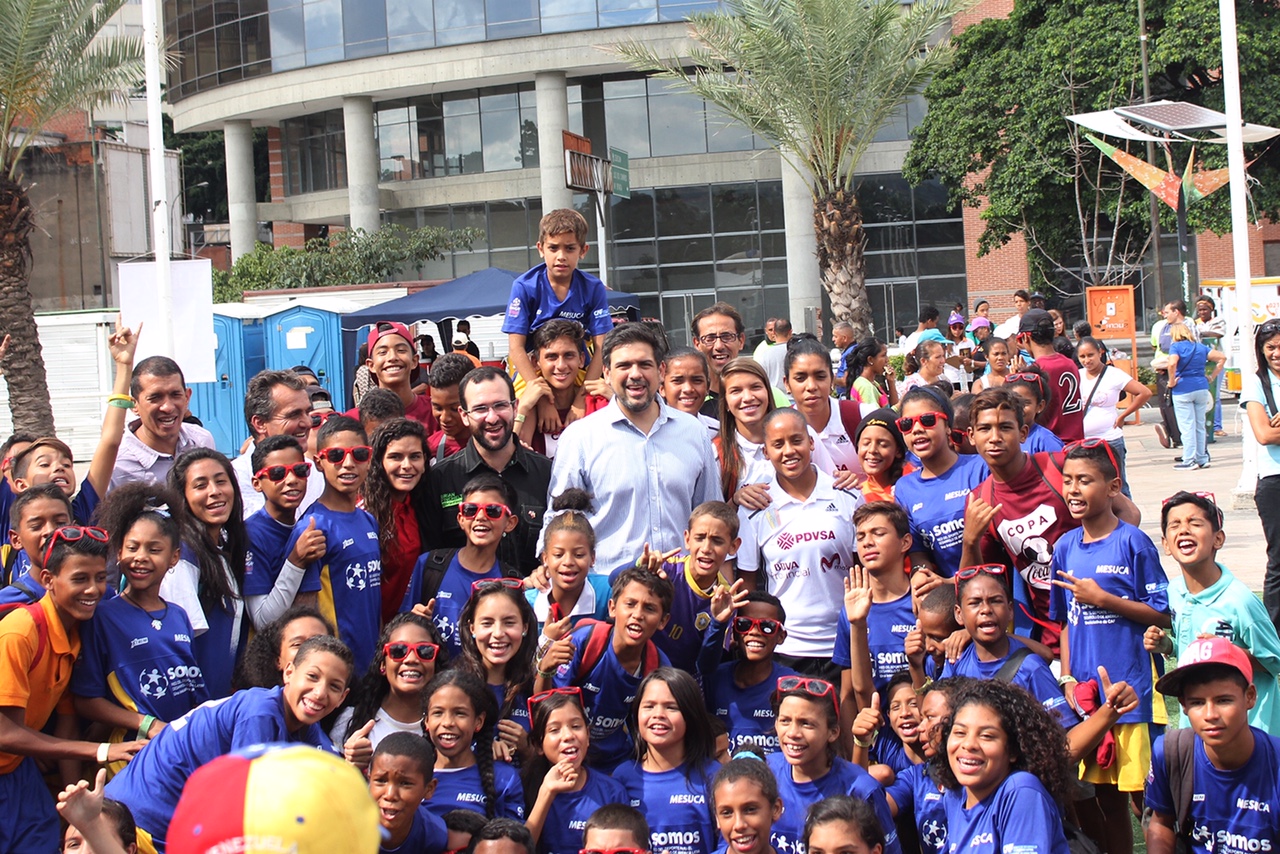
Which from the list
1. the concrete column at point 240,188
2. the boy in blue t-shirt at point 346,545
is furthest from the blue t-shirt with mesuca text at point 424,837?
the concrete column at point 240,188

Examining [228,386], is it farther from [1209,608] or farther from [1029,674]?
[1209,608]

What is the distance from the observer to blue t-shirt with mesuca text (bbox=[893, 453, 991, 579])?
545cm

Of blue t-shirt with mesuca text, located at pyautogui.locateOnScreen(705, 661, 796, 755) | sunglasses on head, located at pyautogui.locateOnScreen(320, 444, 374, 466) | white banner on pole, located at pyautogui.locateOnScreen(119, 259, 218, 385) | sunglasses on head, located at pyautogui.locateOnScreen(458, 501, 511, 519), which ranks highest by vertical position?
white banner on pole, located at pyautogui.locateOnScreen(119, 259, 218, 385)

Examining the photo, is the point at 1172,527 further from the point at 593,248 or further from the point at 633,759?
the point at 593,248

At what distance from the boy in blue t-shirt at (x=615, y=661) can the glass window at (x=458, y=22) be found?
3168 centimetres

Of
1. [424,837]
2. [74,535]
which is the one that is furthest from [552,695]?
[74,535]

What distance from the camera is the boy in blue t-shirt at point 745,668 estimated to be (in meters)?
5.06

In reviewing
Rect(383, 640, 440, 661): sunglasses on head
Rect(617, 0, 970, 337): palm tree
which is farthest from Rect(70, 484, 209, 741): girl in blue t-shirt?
Rect(617, 0, 970, 337): palm tree

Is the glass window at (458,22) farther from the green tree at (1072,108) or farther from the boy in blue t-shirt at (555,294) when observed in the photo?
the boy in blue t-shirt at (555,294)

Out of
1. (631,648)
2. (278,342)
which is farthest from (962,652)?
(278,342)

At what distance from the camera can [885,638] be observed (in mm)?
5219

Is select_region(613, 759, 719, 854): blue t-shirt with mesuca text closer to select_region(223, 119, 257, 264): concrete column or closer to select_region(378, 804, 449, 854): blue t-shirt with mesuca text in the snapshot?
select_region(378, 804, 449, 854): blue t-shirt with mesuca text

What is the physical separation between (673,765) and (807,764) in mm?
513

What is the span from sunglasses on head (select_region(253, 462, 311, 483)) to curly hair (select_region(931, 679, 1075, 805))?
2.82 meters
